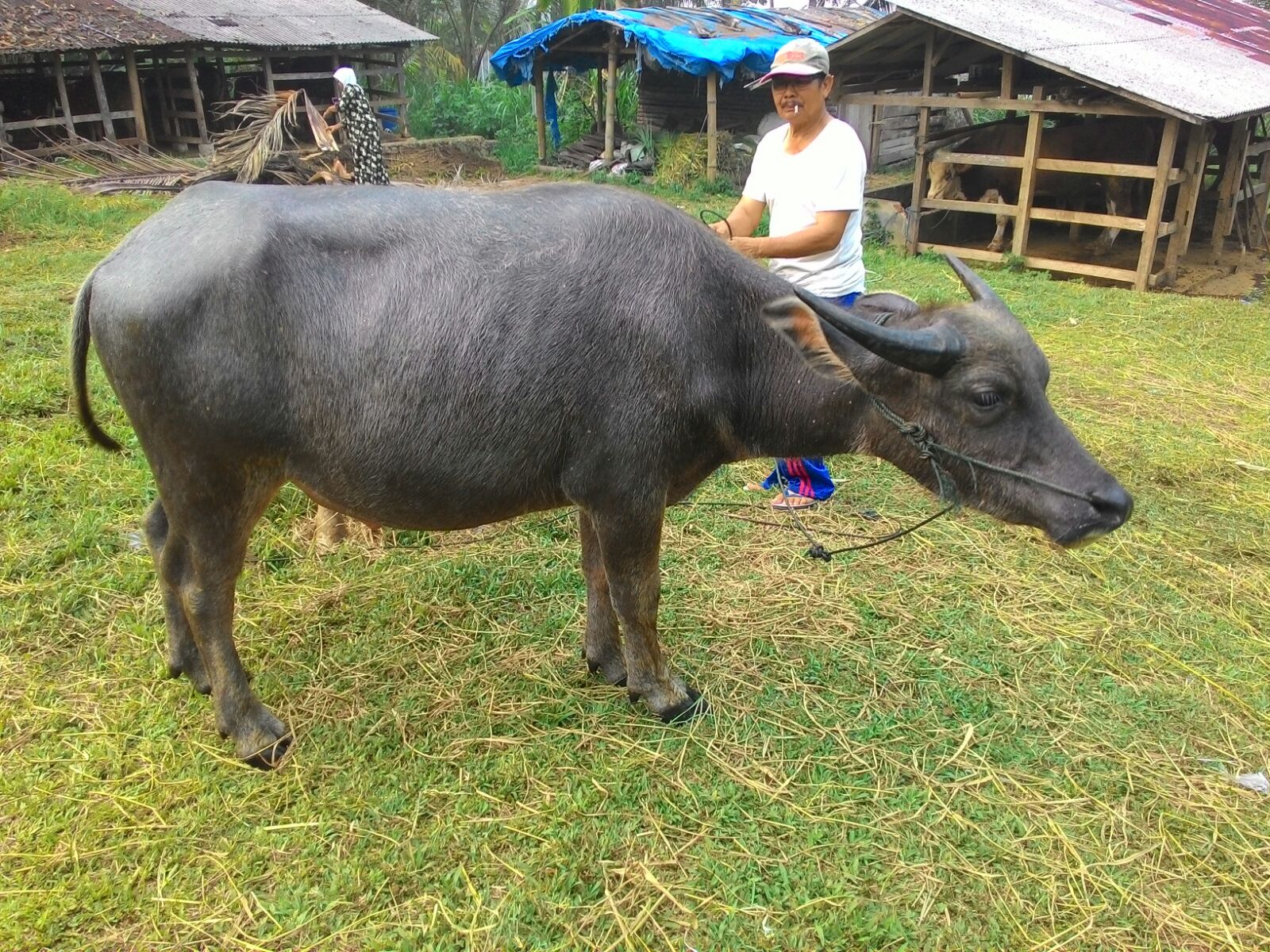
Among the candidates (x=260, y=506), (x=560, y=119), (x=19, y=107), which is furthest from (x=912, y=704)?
(x=19, y=107)

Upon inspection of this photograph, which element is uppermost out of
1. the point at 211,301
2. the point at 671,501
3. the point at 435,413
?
the point at 211,301

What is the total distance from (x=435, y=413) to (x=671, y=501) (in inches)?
36.4

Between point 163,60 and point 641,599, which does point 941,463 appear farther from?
point 163,60

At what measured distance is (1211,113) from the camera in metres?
8.46

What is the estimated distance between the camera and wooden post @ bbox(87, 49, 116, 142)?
55.1 ft

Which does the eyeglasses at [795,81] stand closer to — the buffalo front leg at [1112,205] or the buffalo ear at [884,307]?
the buffalo ear at [884,307]

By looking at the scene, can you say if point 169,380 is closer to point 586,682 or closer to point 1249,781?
point 586,682

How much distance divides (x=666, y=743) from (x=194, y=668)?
1.89 metres

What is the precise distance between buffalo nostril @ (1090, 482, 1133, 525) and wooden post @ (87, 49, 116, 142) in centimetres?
1938

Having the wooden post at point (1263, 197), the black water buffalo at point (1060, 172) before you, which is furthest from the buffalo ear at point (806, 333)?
the wooden post at point (1263, 197)

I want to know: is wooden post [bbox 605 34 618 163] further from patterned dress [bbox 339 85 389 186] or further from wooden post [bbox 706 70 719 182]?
patterned dress [bbox 339 85 389 186]

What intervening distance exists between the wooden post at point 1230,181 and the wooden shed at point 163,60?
16.8 m

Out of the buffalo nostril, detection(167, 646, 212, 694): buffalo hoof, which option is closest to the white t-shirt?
the buffalo nostril

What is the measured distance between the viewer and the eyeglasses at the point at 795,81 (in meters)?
3.83
